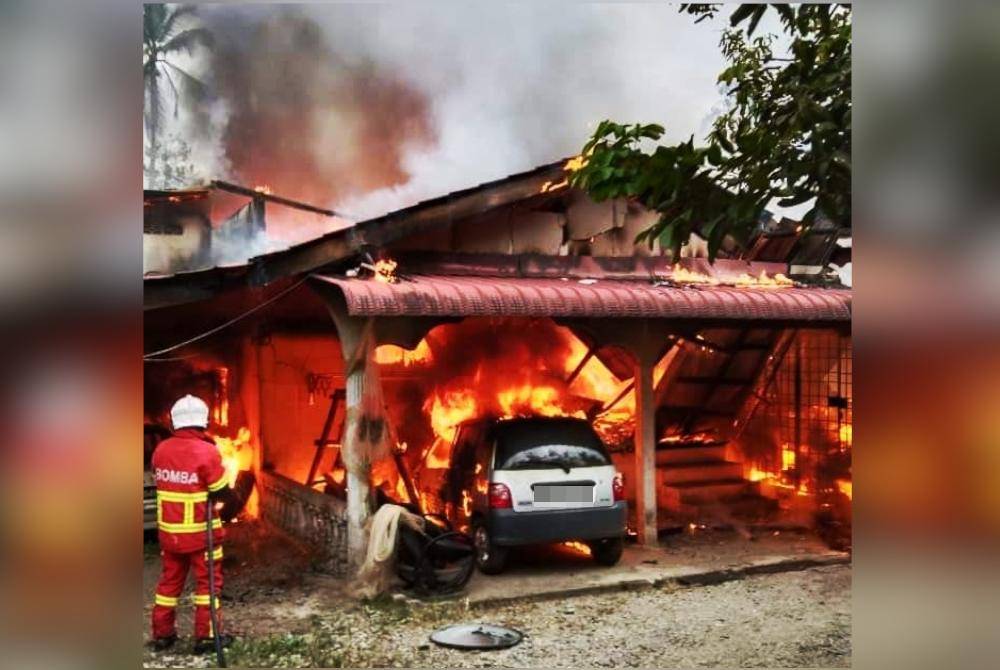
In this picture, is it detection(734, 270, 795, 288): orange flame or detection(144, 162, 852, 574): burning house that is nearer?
detection(144, 162, 852, 574): burning house

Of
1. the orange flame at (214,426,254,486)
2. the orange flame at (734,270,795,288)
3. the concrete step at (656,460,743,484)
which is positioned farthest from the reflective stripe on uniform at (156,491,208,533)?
the orange flame at (734,270,795,288)

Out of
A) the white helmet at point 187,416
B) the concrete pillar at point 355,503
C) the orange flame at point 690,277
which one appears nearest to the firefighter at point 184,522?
the white helmet at point 187,416

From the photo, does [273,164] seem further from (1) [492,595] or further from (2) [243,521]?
(1) [492,595]

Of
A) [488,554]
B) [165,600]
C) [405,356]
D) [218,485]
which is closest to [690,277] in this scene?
[405,356]

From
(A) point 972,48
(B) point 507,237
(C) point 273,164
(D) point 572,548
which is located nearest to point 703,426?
(D) point 572,548

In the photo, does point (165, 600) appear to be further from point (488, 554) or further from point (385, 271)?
point (385, 271)

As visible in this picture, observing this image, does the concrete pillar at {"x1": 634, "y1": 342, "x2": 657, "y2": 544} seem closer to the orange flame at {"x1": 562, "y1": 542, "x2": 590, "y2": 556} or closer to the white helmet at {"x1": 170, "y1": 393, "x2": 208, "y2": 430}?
the orange flame at {"x1": 562, "y1": 542, "x2": 590, "y2": 556}

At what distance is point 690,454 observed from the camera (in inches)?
520

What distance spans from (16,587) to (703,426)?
35.9 ft

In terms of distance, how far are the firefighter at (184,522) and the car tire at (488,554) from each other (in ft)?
10.1

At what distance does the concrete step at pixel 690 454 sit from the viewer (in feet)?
42.4

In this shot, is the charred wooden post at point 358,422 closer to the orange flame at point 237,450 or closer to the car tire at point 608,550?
the car tire at point 608,550

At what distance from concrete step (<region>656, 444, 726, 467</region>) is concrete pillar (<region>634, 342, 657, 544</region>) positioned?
2029 millimetres

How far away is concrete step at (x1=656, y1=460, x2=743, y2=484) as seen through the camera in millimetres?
12742
